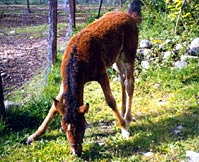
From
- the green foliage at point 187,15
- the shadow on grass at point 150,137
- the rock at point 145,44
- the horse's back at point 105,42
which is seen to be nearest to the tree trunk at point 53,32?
the rock at point 145,44

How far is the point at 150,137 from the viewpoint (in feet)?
17.1

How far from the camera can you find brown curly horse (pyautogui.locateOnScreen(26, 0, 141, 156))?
4.38 metres

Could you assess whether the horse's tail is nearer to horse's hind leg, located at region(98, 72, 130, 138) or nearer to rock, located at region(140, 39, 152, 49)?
horse's hind leg, located at region(98, 72, 130, 138)

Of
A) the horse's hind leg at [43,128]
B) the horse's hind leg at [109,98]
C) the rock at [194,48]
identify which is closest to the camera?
the horse's hind leg at [109,98]

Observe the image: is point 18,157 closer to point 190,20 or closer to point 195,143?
point 195,143

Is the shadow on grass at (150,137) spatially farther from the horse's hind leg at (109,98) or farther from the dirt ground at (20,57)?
the dirt ground at (20,57)

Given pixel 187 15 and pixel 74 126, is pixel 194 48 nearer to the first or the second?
pixel 187 15

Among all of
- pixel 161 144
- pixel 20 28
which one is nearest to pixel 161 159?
pixel 161 144

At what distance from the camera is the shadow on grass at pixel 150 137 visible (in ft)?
15.6

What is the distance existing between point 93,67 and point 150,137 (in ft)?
4.55

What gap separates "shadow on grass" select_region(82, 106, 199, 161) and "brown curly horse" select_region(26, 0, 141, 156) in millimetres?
201

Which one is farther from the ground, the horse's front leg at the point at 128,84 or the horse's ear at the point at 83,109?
the horse's ear at the point at 83,109

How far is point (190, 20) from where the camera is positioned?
10344 mm

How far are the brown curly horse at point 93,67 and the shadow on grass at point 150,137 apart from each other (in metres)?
0.20
